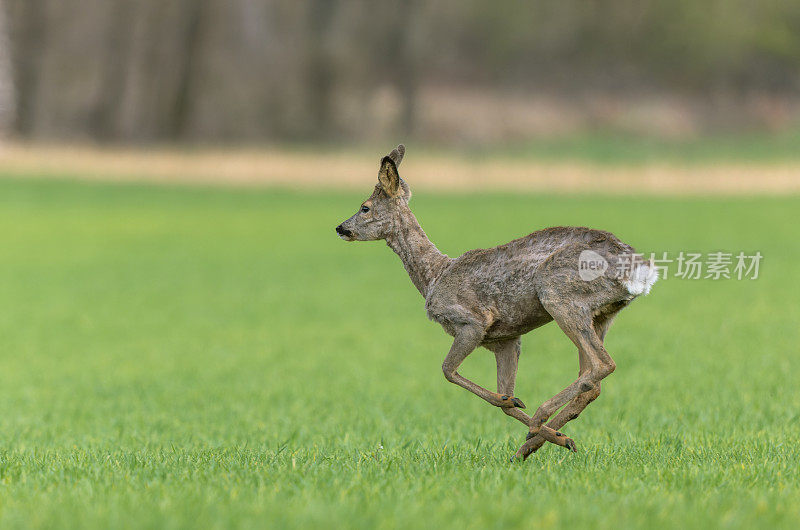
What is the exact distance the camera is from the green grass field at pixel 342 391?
6.30 meters

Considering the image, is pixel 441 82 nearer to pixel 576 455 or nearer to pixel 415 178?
pixel 415 178

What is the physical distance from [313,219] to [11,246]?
1136 centimetres

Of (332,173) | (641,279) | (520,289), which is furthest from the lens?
(332,173)

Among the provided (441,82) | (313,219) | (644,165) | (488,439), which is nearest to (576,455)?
(488,439)

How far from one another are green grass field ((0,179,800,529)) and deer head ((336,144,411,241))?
1642 millimetres

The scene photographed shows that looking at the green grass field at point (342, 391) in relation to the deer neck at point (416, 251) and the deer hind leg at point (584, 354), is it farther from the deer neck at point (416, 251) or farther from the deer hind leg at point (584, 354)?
the deer neck at point (416, 251)

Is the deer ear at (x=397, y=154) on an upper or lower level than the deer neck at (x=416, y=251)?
upper

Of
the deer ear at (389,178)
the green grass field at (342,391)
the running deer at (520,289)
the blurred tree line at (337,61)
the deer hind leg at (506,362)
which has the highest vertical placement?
the blurred tree line at (337,61)

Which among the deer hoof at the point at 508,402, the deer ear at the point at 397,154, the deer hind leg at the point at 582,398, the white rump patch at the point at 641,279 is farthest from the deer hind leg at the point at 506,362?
the deer ear at the point at 397,154

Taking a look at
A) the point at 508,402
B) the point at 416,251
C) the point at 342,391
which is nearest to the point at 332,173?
the point at 342,391

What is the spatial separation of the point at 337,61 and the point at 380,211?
192ft

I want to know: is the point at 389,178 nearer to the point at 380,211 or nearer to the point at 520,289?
the point at 380,211

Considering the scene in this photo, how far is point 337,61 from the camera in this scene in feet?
210

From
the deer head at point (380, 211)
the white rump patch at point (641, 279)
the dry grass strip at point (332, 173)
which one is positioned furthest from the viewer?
the dry grass strip at point (332, 173)
